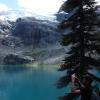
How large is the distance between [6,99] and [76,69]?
70284 mm

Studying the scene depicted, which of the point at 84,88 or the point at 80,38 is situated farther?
the point at 80,38

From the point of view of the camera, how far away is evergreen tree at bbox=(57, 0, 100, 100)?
19.0 m

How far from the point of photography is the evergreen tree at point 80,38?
19.0 metres

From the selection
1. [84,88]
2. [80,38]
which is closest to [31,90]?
[80,38]

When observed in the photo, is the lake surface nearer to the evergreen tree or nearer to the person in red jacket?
the evergreen tree

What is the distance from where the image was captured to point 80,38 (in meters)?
19.5

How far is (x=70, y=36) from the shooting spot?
19500 millimetres

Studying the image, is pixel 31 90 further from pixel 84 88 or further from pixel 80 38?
pixel 84 88

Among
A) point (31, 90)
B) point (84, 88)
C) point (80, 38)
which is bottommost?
point (31, 90)

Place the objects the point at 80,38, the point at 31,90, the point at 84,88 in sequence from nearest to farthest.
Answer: the point at 84,88 < the point at 80,38 < the point at 31,90

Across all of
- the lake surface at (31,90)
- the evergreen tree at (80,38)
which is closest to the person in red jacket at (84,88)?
the evergreen tree at (80,38)

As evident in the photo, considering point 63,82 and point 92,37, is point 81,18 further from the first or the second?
point 63,82

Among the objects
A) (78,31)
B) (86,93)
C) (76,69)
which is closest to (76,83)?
(86,93)

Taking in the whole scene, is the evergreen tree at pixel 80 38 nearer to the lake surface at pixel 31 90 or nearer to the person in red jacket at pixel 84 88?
the person in red jacket at pixel 84 88
